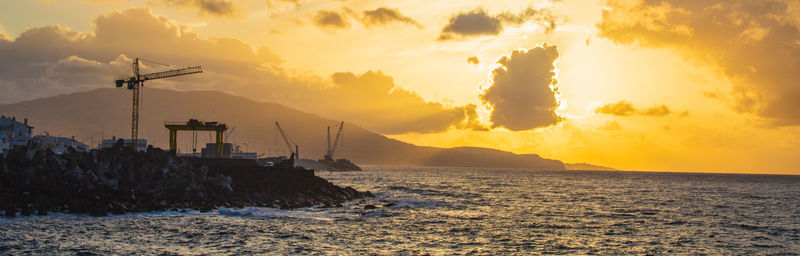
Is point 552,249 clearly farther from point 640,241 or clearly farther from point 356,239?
Result: point 356,239

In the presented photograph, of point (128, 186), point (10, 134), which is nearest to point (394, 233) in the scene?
point (128, 186)

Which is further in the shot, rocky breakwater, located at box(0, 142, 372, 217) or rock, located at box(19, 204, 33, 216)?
rocky breakwater, located at box(0, 142, 372, 217)

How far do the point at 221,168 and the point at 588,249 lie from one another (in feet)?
183

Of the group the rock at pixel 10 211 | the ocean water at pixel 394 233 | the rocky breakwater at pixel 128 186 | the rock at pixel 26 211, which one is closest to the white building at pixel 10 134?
the rocky breakwater at pixel 128 186

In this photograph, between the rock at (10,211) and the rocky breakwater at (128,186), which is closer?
the rock at (10,211)

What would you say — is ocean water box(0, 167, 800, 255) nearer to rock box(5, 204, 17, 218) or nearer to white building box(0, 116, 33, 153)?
rock box(5, 204, 17, 218)

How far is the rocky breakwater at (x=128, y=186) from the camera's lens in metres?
52.8

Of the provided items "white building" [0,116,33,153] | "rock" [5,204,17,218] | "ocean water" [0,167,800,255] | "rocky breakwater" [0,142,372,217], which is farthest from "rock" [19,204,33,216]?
"white building" [0,116,33,153]

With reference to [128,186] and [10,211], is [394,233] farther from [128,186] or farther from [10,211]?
[128,186]

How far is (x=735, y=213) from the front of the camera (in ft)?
239

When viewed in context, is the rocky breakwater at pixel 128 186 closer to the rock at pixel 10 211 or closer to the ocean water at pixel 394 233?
the rock at pixel 10 211

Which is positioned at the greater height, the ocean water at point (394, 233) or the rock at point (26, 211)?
the rock at point (26, 211)

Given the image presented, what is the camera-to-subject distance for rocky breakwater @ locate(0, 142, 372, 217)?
52844mm

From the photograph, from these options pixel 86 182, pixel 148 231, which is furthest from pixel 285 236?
pixel 86 182
